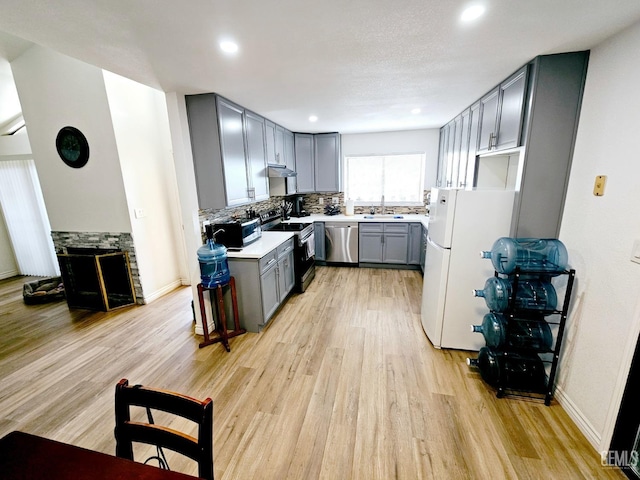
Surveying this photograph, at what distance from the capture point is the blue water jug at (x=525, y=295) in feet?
6.03

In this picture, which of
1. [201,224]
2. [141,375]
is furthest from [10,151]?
[141,375]

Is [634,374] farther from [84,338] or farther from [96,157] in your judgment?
[96,157]

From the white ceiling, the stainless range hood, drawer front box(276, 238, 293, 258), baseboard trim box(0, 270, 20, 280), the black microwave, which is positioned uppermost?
the white ceiling

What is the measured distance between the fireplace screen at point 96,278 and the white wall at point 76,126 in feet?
1.16

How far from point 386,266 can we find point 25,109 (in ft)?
18.1

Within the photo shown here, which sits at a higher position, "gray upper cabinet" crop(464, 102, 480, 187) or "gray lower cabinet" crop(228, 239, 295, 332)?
"gray upper cabinet" crop(464, 102, 480, 187)

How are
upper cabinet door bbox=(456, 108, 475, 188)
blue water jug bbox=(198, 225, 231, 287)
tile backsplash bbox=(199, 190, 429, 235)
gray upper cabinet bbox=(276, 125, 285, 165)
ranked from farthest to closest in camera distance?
gray upper cabinet bbox=(276, 125, 285, 165)
tile backsplash bbox=(199, 190, 429, 235)
upper cabinet door bbox=(456, 108, 475, 188)
blue water jug bbox=(198, 225, 231, 287)

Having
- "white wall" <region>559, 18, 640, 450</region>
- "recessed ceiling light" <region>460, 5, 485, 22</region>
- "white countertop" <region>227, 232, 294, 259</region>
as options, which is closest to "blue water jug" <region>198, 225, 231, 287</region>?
"white countertop" <region>227, 232, 294, 259</region>

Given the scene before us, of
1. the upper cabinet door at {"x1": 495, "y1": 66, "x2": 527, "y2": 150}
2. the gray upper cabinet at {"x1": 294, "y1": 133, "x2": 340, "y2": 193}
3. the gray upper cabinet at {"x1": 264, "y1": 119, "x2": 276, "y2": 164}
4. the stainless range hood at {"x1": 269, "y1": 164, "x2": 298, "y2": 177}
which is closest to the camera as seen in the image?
the upper cabinet door at {"x1": 495, "y1": 66, "x2": 527, "y2": 150}

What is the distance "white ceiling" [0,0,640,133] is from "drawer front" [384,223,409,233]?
229 cm

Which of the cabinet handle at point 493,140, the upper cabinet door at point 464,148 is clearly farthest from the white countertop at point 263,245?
the cabinet handle at point 493,140

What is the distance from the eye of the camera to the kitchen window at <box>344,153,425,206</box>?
16.1ft

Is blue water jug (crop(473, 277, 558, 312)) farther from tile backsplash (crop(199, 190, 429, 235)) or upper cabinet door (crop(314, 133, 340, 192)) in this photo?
upper cabinet door (crop(314, 133, 340, 192))

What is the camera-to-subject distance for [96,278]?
137 inches
